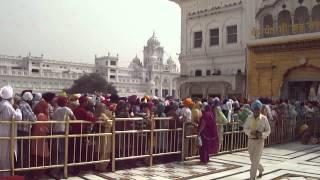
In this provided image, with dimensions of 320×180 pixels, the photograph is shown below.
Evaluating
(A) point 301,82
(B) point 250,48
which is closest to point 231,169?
(A) point 301,82

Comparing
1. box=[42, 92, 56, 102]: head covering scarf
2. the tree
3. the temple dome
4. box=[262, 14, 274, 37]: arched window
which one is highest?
the temple dome

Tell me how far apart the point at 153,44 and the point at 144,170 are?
98556 mm

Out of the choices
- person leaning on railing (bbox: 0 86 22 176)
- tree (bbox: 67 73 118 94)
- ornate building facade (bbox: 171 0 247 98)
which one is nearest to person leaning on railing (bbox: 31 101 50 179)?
person leaning on railing (bbox: 0 86 22 176)

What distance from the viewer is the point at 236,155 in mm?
10477

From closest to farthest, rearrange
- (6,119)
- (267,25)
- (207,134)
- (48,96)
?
(6,119) < (48,96) < (207,134) < (267,25)

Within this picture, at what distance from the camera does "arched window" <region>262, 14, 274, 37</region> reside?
21.6 m

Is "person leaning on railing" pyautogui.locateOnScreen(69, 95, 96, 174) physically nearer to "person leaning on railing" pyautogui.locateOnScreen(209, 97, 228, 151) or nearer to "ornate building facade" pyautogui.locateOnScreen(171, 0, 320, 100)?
"person leaning on railing" pyautogui.locateOnScreen(209, 97, 228, 151)

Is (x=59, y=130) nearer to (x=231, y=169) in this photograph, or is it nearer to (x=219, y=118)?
(x=231, y=169)

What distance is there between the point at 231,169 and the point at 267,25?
15786 millimetres

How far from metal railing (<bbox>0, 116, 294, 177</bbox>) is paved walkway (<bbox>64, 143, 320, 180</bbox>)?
314mm

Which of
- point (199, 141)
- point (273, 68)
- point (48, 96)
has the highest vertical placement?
point (273, 68)

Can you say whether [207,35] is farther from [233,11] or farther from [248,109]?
[248,109]

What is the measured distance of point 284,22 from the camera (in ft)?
72.0

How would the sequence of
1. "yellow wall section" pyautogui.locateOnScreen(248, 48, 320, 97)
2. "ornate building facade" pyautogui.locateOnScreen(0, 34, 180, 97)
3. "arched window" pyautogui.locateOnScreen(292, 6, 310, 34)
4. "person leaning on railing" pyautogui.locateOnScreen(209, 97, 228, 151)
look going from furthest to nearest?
"ornate building facade" pyautogui.locateOnScreen(0, 34, 180, 97), "arched window" pyautogui.locateOnScreen(292, 6, 310, 34), "yellow wall section" pyautogui.locateOnScreen(248, 48, 320, 97), "person leaning on railing" pyautogui.locateOnScreen(209, 97, 228, 151)
